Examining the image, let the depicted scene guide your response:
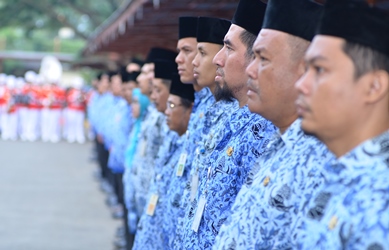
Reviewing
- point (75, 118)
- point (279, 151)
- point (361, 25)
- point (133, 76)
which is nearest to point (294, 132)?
point (279, 151)

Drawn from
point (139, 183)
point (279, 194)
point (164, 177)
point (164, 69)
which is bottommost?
point (139, 183)

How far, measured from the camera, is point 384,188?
230 cm

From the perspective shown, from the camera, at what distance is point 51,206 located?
12797 mm

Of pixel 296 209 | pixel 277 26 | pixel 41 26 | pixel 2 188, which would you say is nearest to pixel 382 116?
pixel 296 209

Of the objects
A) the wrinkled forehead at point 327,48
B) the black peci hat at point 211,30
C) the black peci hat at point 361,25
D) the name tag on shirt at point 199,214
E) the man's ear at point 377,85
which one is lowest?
the name tag on shirt at point 199,214

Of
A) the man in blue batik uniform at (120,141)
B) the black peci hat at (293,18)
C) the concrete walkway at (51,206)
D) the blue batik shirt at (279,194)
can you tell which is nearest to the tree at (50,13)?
the concrete walkway at (51,206)

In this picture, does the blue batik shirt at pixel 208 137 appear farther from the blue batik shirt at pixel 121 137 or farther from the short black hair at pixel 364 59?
the blue batik shirt at pixel 121 137

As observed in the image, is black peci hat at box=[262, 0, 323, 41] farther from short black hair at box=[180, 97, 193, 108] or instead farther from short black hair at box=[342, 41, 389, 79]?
short black hair at box=[180, 97, 193, 108]

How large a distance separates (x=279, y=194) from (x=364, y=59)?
0.61m

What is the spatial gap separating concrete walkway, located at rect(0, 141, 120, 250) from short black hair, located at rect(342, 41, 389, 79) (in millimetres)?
7444

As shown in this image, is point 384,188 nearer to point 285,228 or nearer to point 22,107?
point 285,228

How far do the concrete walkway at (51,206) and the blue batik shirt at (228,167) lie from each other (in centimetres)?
588

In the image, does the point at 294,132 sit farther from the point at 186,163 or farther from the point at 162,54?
the point at 162,54

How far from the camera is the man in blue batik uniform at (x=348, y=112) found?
7.68 feet
